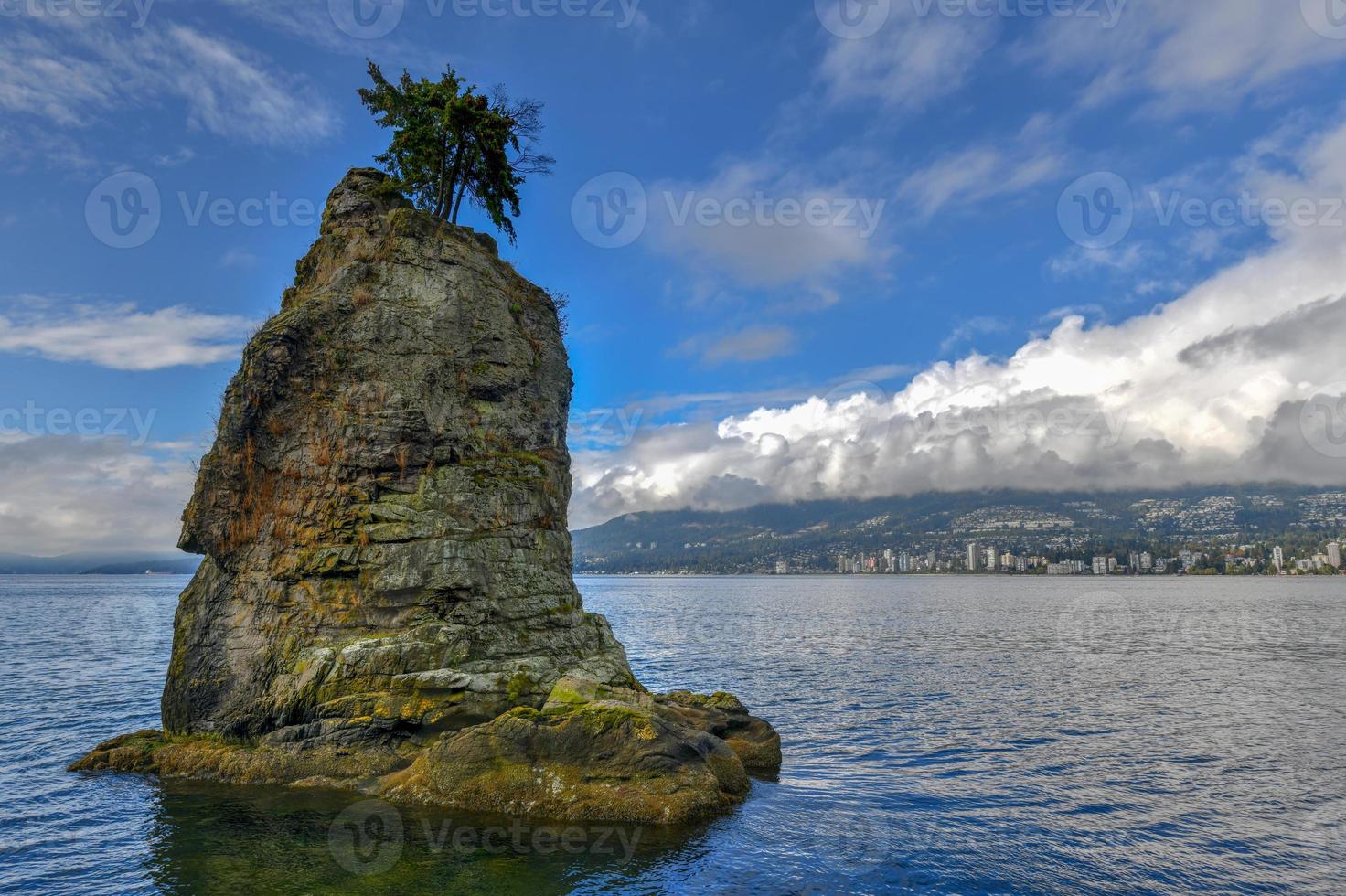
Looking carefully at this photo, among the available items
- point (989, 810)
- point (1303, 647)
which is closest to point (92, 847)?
point (989, 810)

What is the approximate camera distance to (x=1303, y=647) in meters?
61.8

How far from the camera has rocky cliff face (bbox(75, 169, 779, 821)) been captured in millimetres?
21828

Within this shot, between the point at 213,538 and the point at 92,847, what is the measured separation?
1204cm
